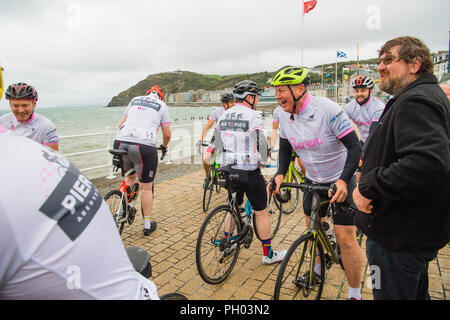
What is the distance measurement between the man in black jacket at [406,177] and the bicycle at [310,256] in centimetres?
73

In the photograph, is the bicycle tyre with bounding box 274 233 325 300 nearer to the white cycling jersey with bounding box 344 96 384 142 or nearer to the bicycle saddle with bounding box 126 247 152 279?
the bicycle saddle with bounding box 126 247 152 279

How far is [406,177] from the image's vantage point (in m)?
1.54

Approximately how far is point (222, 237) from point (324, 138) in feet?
5.59

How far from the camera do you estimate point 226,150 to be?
3.68m

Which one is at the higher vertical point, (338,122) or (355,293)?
(338,122)

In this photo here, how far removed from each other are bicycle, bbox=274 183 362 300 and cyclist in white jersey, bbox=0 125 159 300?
187 cm

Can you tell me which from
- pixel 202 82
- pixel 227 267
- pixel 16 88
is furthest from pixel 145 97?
pixel 202 82

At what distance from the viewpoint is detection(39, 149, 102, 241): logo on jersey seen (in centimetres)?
81

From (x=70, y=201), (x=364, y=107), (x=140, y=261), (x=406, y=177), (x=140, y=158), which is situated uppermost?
(x=364, y=107)

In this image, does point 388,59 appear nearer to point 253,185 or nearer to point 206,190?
point 253,185

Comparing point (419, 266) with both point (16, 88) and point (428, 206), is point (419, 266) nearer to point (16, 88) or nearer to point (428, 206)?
point (428, 206)

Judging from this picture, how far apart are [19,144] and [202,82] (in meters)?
128

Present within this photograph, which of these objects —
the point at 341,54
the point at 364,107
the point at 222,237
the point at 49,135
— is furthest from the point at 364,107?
the point at 341,54

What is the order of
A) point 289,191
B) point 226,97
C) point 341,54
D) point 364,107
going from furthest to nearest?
point 341,54
point 289,191
point 226,97
point 364,107
